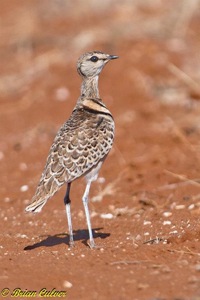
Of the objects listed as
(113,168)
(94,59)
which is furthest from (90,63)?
(113,168)

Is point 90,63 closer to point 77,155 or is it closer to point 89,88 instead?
point 89,88

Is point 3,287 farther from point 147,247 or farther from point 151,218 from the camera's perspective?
point 151,218

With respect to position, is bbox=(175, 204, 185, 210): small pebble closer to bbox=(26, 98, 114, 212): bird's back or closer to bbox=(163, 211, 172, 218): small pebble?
bbox=(163, 211, 172, 218): small pebble

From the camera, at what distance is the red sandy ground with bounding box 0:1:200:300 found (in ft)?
21.2

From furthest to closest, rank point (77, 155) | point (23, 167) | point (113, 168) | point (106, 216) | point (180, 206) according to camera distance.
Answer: point (23, 167) < point (113, 168) < point (106, 216) < point (180, 206) < point (77, 155)

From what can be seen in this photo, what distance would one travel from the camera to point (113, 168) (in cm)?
1102

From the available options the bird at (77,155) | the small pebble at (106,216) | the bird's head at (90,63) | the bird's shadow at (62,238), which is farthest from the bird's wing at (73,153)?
the small pebble at (106,216)

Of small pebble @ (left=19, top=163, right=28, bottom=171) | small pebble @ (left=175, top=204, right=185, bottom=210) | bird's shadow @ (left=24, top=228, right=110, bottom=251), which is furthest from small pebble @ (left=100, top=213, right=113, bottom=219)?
small pebble @ (left=19, top=163, right=28, bottom=171)

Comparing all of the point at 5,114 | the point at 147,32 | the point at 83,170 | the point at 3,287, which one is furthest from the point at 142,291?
the point at 147,32

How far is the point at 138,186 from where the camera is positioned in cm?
1016

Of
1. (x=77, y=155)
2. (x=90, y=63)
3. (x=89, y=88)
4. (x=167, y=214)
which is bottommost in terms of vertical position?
(x=167, y=214)

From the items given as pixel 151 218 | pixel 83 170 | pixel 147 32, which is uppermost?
pixel 147 32

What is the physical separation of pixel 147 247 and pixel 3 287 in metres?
1.51

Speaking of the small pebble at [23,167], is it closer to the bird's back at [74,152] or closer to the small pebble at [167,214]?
the small pebble at [167,214]
